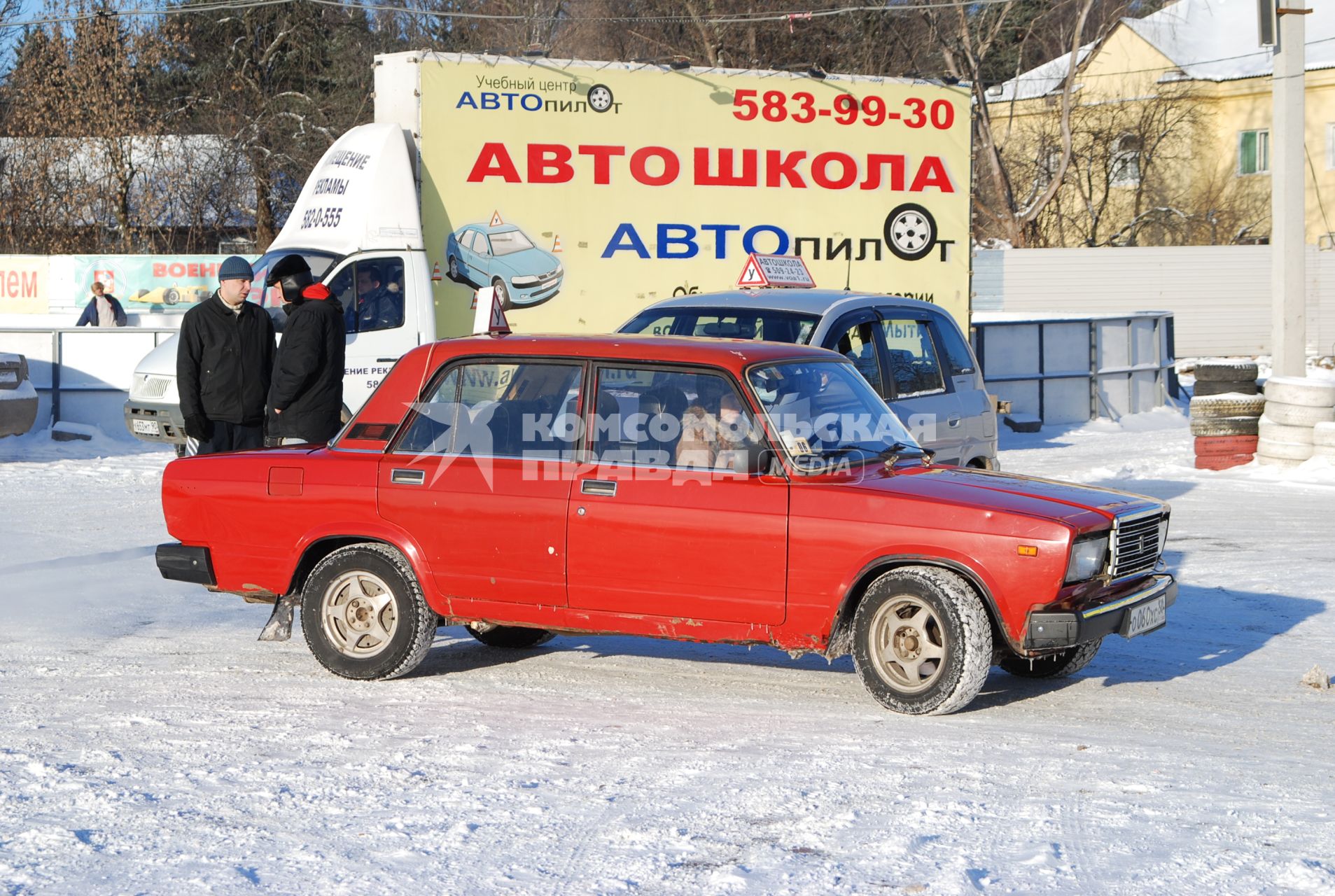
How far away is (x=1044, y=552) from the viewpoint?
6145mm

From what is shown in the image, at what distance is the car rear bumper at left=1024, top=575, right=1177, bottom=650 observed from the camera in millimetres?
6180

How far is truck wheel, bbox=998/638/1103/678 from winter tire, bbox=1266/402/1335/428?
950 cm

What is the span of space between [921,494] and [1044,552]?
561mm

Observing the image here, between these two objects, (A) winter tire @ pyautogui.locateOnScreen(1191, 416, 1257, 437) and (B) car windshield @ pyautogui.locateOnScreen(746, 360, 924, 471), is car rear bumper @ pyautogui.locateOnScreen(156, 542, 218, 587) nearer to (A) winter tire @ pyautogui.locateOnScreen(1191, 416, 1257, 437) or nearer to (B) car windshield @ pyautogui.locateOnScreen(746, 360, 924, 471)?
(B) car windshield @ pyautogui.locateOnScreen(746, 360, 924, 471)

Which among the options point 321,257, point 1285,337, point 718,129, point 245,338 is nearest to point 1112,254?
point 1285,337

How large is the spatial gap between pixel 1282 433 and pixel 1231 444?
590 mm

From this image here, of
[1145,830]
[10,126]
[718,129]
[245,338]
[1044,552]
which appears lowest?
[1145,830]

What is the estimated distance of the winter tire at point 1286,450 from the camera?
15.6 m

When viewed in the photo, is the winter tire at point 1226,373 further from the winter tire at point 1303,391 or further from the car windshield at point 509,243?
the car windshield at point 509,243

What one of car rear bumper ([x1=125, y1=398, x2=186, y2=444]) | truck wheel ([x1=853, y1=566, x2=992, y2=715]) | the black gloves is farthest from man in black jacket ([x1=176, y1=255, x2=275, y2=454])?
car rear bumper ([x1=125, y1=398, x2=186, y2=444])

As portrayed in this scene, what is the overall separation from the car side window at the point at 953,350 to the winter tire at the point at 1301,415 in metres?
5.91

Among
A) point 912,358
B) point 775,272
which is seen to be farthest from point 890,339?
point 775,272

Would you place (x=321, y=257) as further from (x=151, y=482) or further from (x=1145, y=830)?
(x=1145, y=830)

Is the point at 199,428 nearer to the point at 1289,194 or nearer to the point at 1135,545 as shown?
the point at 1135,545
